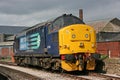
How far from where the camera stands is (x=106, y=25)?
234ft

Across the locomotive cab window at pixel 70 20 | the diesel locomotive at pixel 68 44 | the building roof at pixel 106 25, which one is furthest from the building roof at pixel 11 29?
the locomotive cab window at pixel 70 20

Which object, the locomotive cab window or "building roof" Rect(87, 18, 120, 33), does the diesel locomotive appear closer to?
the locomotive cab window

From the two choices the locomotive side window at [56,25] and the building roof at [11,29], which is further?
the building roof at [11,29]

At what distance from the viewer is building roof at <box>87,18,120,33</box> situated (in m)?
69.8

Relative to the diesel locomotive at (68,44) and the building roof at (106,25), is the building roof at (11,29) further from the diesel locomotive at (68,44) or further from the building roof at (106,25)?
the diesel locomotive at (68,44)

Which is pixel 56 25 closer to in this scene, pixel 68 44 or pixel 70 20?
pixel 70 20

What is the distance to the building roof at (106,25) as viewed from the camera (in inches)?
2749

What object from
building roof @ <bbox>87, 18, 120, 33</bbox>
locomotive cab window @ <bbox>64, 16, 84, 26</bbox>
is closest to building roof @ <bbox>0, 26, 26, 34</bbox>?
building roof @ <bbox>87, 18, 120, 33</bbox>

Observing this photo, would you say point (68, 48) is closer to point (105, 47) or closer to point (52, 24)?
point (52, 24)

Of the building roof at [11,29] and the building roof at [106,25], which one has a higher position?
the building roof at [11,29]

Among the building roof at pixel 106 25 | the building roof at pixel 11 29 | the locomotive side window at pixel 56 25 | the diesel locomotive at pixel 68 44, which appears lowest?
the diesel locomotive at pixel 68 44

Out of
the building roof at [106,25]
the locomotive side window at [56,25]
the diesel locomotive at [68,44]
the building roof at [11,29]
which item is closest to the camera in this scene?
the diesel locomotive at [68,44]

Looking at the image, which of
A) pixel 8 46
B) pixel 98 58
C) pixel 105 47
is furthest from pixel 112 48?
pixel 8 46

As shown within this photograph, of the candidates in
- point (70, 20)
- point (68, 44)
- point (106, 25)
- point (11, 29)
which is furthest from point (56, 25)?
point (11, 29)
